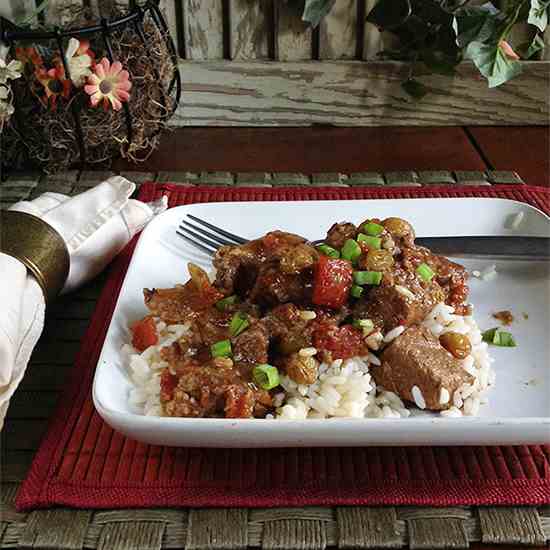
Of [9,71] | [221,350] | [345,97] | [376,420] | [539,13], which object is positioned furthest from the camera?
[345,97]

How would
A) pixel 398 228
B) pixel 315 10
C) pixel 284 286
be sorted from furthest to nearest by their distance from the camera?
pixel 315 10, pixel 398 228, pixel 284 286

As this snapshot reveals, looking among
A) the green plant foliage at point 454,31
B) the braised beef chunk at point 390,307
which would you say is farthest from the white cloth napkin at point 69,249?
the green plant foliage at point 454,31

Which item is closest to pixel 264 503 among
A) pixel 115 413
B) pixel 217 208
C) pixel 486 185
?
pixel 115 413

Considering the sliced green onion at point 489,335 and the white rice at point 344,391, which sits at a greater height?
the white rice at point 344,391

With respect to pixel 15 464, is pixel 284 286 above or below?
above

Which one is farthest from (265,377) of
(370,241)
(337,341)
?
(370,241)

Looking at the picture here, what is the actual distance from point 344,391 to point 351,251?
1.07ft

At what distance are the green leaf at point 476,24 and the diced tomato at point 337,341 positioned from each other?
174 cm

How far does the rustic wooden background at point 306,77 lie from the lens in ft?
9.73

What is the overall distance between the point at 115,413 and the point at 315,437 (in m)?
0.35

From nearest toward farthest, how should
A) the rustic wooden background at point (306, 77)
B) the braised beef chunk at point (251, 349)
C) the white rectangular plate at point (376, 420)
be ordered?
the white rectangular plate at point (376, 420)
the braised beef chunk at point (251, 349)
the rustic wooden background at point (306, 77)

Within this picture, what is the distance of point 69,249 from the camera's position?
1920 mm

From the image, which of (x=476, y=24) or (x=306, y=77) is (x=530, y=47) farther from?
(x=306, y=77)

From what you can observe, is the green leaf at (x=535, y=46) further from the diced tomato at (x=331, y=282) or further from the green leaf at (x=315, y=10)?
the diced tomato at (x=331, y=282)
